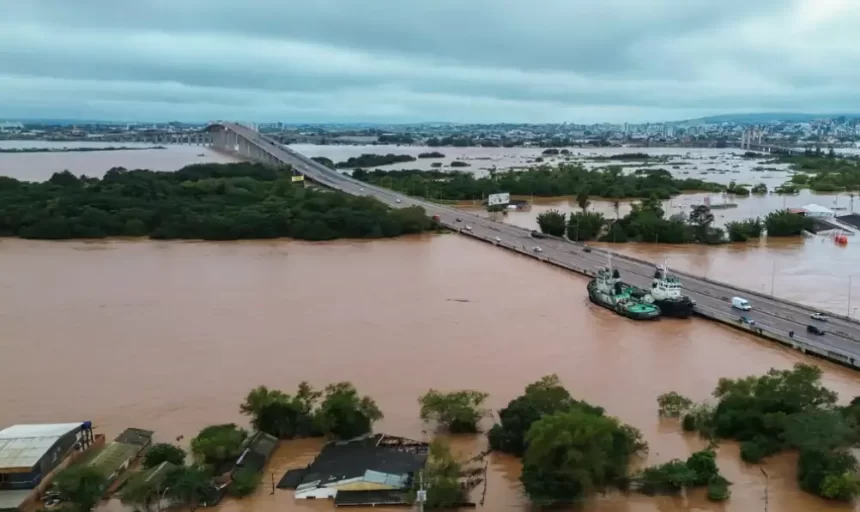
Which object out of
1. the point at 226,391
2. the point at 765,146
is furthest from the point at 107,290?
the point at 765,146

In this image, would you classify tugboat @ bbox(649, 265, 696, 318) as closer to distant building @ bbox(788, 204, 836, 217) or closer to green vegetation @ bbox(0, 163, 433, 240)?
green vegetation @ bbox(0, 163, 433, 240)

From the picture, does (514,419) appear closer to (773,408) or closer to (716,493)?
(716,493)

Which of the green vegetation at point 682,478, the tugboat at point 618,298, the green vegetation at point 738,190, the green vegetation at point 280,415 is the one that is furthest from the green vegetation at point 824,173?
the green vegetation at point 280,415

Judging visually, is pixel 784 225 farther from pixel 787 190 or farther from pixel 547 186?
pixel 787 190

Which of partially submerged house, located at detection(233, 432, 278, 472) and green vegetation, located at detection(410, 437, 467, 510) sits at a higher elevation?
green vegetation, located at detection(410, 437, 467, 510)

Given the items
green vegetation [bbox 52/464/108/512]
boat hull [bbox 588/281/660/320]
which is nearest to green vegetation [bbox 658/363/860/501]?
boat hull [bbox 588/281/660/320]

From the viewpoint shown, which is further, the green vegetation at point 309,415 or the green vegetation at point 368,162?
the green vegetation at point 368,162

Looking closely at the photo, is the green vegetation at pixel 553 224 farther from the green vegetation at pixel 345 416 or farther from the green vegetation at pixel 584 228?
the green vegetation at pixel 345 416
